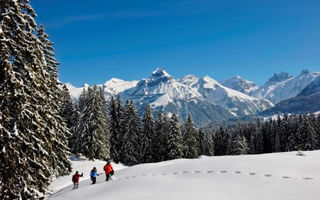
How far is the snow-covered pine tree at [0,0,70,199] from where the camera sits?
58.4 ft

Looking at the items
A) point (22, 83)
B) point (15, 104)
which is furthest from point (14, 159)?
point (22, 83)

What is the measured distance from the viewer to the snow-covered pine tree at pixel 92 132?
189ft

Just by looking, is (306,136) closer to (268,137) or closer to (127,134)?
(268,137)

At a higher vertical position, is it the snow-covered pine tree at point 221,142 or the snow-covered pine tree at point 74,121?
the snow-covered pine tree at point 74,121

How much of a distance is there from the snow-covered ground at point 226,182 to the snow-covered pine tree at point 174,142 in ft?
128

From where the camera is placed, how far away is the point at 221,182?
20.3 m

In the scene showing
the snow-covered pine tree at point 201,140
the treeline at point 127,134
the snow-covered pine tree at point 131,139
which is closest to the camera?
the treeline at point 127,134

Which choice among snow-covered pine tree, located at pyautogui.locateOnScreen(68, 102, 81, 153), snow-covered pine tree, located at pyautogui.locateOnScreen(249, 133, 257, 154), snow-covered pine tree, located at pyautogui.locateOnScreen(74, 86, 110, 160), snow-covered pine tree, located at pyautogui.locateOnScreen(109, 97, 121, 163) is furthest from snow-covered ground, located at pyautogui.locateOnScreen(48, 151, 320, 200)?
snow-covered pine tree, located at pyautogui.locateOnScreen(249, 133, 257, 154)

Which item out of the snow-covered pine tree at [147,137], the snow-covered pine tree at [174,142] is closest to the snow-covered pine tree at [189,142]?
the snow-covered pine tree at [174,142]

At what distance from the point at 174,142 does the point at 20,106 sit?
162 ft

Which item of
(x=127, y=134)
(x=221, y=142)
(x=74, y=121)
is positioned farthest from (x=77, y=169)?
(x=221, y=142)

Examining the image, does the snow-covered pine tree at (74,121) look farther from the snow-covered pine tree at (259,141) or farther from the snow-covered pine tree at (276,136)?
the snow-covered pine tree at (259,141)

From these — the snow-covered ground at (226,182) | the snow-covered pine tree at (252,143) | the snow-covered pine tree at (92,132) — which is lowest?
the snow-covered pine tree at (252,143)

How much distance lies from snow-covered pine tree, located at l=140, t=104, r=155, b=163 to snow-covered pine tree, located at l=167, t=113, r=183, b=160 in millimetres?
5224
